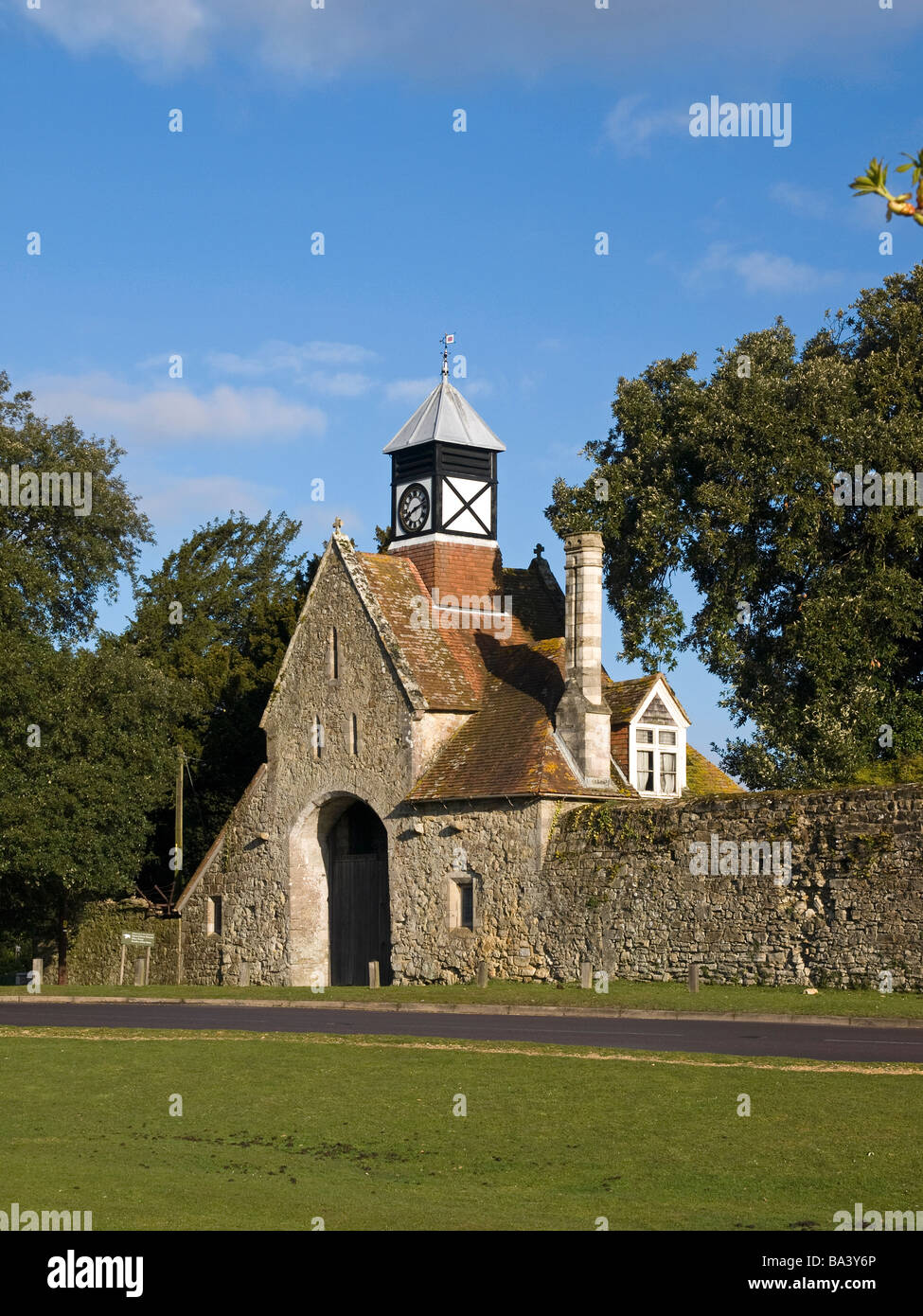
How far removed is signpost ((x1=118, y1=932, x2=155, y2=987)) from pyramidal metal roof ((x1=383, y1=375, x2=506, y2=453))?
14.4 m

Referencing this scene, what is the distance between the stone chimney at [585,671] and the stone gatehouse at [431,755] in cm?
4

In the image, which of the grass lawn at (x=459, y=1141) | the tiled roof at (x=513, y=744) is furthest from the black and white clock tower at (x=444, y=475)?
the grass lawn at (x=459, y=1141)

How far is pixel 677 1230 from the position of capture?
31.0 ft

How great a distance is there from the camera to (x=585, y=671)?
37.5m

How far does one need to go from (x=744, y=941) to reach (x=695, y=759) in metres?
12.7

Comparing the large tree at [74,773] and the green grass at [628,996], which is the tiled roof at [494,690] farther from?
the large tree at [74,773]

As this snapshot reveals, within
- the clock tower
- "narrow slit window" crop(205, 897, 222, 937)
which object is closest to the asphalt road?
"narrow slit window" crop(205, 897, 222, 937)

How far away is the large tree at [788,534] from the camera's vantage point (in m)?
40.9

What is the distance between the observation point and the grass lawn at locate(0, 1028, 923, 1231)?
1047cm

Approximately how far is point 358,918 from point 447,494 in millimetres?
11432

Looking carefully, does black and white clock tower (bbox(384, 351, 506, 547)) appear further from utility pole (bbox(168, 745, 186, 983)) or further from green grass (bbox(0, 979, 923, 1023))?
green grass (bbox(0, 979, 923, 1023))

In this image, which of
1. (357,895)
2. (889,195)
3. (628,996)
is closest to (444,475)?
Answer: (357,895)

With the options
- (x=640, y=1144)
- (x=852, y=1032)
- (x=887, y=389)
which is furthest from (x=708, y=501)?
(x=640, y=1144)

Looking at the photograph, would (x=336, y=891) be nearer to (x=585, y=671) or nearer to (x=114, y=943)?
Result: (x=114, y=943)
